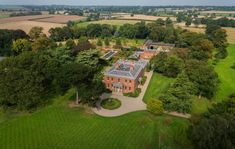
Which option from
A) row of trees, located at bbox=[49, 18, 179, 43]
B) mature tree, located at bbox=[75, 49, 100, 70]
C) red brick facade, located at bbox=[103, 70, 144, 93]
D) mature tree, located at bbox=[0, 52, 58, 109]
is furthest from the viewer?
row of trees, located at bbox=[49, 18, 179, 43]

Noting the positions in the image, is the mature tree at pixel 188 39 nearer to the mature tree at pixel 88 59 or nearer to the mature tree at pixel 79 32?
the mature tree at pixel 88 59

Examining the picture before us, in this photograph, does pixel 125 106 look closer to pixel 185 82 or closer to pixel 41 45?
pixel 185 82

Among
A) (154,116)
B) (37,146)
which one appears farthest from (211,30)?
(37,146)

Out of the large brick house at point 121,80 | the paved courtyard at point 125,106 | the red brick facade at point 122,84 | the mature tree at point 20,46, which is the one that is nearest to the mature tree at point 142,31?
the mature tree at point 20,46

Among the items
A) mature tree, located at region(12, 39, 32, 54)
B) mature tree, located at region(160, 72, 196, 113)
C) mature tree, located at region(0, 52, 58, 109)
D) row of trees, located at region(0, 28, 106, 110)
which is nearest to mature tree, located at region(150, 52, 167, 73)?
mature tree, located at region(160, 72, 196, 113)

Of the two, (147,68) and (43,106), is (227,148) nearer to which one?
(43,106)

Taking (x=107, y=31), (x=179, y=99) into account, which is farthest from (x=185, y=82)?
(x=107, y=31)

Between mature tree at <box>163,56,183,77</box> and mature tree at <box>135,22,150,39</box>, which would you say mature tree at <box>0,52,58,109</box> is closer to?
mature tree at <box>163,56,183,77</box>
